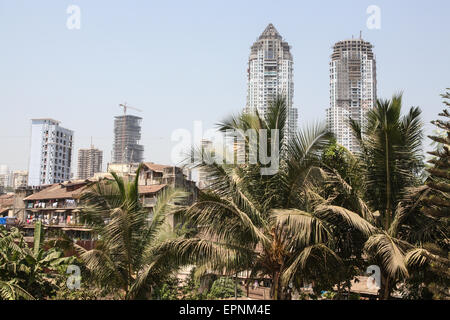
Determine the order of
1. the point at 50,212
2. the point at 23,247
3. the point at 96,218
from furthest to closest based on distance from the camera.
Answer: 1. the point at 50,212
2. the point at 23,247
3. the point at 96,218

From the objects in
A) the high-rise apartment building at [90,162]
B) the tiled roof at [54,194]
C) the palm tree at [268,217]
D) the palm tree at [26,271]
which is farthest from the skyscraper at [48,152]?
the palm tree at [268,217]

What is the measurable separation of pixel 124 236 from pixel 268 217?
2.99 meters

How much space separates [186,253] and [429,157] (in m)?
5.77

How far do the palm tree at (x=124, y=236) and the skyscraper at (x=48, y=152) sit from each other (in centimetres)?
10359

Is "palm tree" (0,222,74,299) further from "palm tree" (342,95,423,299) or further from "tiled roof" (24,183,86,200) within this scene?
"tiled roof" (24,183,86,200)

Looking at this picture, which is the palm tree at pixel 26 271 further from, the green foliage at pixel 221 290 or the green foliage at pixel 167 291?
the green foliage at pixel 221 290

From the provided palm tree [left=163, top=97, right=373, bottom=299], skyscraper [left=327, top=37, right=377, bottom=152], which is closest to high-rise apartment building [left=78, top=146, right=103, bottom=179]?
skyscraper [left=327, top=37, right=377, bottom=152]

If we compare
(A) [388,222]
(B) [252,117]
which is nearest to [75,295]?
(B) [252,117]

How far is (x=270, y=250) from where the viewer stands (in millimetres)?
8648

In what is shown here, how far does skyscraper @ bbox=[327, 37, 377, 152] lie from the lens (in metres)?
114

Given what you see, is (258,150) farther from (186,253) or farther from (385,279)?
(385,279)

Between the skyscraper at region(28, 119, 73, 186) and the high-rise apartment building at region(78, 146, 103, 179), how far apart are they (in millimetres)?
40354

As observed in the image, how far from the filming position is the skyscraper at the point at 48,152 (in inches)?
4250

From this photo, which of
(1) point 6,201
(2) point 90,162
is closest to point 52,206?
(1) point 6,201
